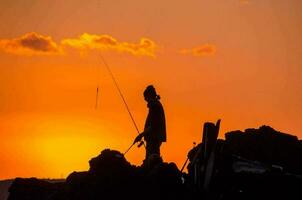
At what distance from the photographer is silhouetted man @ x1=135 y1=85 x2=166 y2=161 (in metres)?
16.8

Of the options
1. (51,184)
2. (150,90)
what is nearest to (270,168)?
(150,90)

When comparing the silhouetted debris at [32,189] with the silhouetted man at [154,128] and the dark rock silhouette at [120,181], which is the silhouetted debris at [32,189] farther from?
the silhouetted man at [154,128]

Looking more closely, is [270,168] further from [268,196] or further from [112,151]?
[112,151]

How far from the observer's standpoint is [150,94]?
1652 centimetres

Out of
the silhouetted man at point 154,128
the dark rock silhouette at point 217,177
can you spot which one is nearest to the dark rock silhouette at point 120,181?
the dark rock silhouette at point 217,177

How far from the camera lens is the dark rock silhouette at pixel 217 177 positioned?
13.4m

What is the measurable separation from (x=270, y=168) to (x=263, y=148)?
13.3ft

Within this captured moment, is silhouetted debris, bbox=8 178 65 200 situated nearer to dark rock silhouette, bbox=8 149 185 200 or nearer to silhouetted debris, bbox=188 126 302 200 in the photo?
dark rock silhouette, bbox=8 149 185 200

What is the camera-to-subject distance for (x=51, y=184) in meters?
18.7

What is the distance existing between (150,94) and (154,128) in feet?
3.58

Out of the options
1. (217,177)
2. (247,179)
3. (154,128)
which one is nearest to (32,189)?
(154,128)

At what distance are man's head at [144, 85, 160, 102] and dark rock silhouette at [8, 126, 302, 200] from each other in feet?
6.05

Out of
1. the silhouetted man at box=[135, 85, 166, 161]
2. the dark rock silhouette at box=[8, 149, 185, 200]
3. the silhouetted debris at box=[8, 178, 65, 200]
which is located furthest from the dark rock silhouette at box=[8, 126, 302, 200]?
the silhouetted debris at box=[8, 178, 65, 200]

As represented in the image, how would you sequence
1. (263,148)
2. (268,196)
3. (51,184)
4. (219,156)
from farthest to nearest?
1. (51,184)
2. (263,148)
3. (219,156)
4. (268,196)
